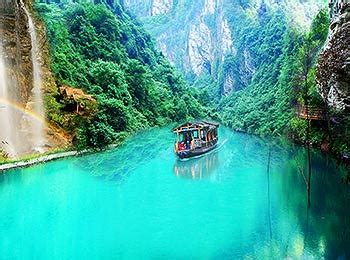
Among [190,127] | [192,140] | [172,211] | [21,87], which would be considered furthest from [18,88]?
[172,211]

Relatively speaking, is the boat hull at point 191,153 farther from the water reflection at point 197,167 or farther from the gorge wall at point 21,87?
the gorge wall at point 21,87

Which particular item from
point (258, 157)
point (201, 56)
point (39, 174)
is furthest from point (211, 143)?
point (201, 56)

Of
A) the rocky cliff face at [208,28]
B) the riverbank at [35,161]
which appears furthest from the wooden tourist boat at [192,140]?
the rocky cliff face at [208,28]

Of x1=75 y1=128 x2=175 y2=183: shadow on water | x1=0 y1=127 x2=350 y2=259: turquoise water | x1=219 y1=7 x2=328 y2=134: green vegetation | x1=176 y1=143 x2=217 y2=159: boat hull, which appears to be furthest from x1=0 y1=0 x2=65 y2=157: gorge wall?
x1=219 y1=7 x2=328 y2=134: green vegetation

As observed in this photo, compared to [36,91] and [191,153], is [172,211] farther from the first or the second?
[36,91]

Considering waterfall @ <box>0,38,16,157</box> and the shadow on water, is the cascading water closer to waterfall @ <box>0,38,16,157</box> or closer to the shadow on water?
waterfall @ <box>0,38,16,157</box>

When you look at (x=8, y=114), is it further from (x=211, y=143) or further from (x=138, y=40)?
(x=138, y=40)
